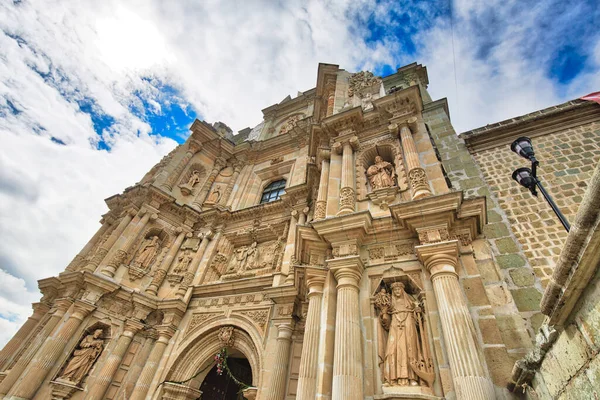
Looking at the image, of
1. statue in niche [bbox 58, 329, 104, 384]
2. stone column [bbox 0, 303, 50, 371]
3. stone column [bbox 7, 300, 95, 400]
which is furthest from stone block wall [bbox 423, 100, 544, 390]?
stone column [bbox 0, 303, 50, 371]

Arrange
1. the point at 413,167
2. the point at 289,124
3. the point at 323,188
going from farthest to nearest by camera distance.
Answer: the point at 289,124, the point at 323,188, the point at 413,167

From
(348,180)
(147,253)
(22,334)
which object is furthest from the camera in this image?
(147,253)

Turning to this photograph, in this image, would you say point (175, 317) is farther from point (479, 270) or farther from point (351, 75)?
point (351, 75)

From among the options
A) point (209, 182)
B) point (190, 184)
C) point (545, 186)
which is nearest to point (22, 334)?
point (190, 184)

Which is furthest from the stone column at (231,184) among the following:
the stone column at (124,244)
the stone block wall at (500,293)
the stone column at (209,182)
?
the stone block wall at (500,293)

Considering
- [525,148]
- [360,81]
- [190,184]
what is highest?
[360,81]

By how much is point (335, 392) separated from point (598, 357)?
3132mm

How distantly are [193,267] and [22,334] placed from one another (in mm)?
6598

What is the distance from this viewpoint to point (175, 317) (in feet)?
31.6

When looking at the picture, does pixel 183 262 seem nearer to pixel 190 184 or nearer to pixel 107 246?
pixel 107 246

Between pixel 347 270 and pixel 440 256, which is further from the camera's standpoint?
pixel 347 270

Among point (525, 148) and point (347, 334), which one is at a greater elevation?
point (525, 148)

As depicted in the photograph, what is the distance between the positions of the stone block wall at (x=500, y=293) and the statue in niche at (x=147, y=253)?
10.8m

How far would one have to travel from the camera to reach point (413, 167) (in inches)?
264
